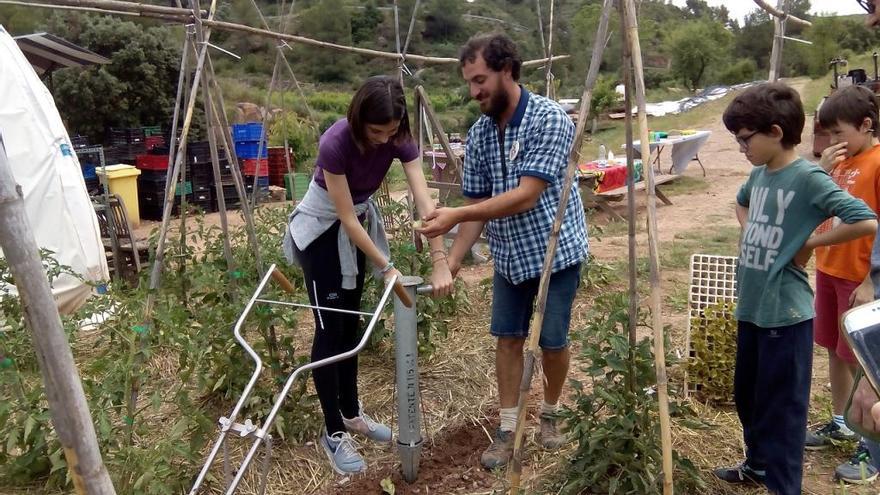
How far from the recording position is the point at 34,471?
2.81 meters

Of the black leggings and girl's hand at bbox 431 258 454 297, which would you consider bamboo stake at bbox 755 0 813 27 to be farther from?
the black leggings

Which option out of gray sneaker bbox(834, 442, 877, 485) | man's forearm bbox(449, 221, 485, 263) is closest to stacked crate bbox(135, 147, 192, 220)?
man's forearm bbox(449, 221, 485, 263)

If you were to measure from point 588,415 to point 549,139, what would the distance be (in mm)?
1008

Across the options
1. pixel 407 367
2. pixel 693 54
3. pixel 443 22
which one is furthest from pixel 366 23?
pixel 407 367

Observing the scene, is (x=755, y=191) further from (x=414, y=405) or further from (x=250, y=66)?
(x=250, y=66)

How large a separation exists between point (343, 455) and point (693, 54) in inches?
1379

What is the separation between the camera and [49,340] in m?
1.22

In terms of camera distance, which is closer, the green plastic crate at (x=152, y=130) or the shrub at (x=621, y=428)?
the shrub at (x=621, y=428)

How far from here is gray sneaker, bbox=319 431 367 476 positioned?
2959 mm

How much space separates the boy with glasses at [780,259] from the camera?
231 cm

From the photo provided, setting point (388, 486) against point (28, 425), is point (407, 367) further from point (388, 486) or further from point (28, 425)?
point (28, 425)

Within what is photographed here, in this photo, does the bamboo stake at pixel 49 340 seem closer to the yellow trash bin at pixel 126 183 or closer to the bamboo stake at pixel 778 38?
the bamboo stake at pixel 778 38


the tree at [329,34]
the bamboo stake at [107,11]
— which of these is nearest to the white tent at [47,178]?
the bamboo stake at [107,11]

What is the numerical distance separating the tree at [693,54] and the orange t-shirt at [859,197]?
1328 inches
